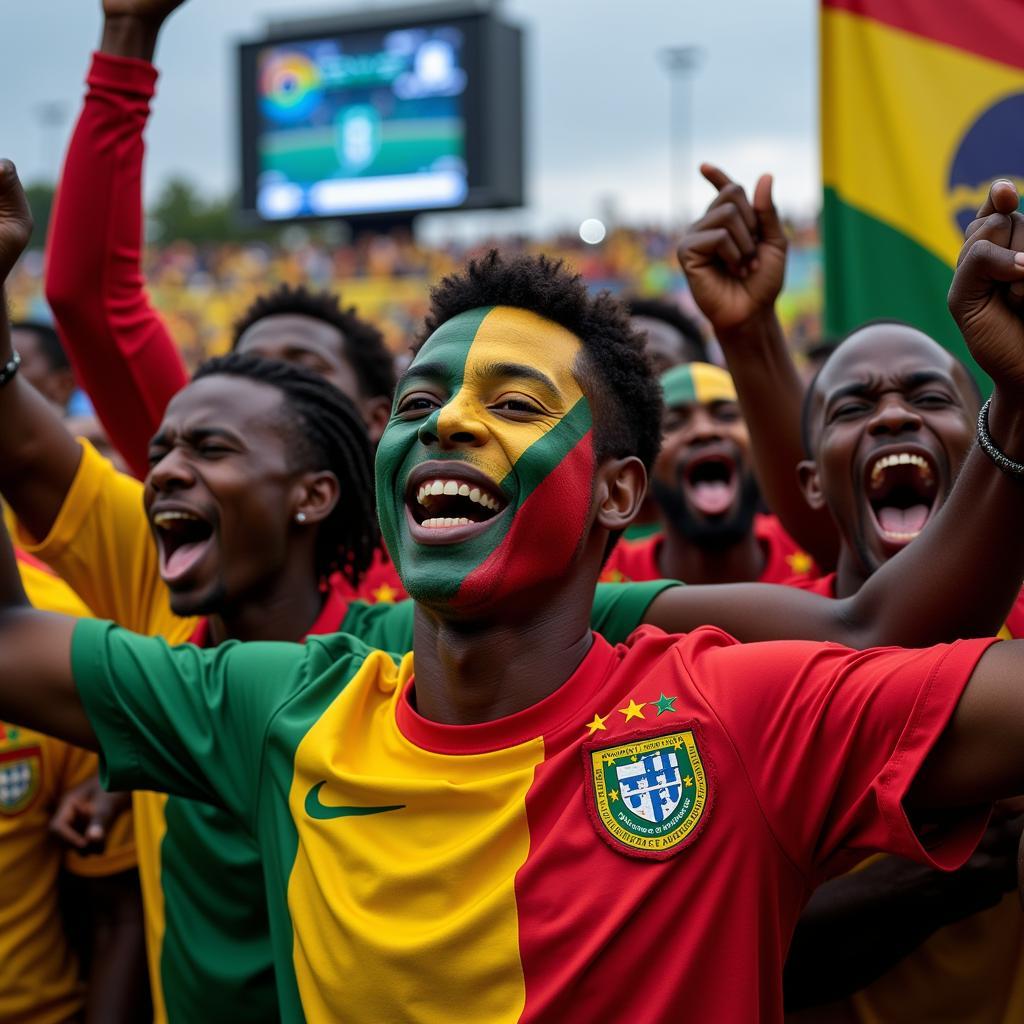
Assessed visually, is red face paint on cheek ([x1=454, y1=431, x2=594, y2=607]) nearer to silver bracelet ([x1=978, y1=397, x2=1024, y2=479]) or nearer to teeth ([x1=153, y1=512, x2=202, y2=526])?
silver bracelet ([x1=978, y1=397, x2=1024, y2=479])

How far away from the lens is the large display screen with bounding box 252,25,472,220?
2559 cm

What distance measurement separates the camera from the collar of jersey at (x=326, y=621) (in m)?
3.22

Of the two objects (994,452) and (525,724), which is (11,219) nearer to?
(525,724)

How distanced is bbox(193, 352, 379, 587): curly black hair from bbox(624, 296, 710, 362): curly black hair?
103 inches

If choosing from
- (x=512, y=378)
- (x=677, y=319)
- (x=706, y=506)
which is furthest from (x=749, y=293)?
(x=677, y=319)

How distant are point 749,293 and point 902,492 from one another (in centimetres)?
59

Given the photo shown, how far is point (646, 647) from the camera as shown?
7.61ft

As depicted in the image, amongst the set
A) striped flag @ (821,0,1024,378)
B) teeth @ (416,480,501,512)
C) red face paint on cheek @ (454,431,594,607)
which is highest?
striped flag @ (821,0,1024,378)

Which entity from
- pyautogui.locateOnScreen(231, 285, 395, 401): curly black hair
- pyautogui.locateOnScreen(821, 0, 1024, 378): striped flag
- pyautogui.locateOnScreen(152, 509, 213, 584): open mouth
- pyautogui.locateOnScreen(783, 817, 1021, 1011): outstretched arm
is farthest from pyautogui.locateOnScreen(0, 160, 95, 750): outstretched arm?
pyautogui.locateOnScreen(821, 0, 1024, 378): striped flag

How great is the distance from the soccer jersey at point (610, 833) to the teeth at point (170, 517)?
3.19 feet

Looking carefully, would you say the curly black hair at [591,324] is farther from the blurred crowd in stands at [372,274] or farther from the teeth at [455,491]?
the blurred crowd in stands at [372,274]

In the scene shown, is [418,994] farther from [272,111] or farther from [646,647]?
[272,111]

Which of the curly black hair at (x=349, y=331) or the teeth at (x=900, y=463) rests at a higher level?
the curly black hair at (x=349, y=331)

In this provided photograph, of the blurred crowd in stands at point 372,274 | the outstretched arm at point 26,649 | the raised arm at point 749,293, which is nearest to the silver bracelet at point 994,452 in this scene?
the raised arm at point 749,293
